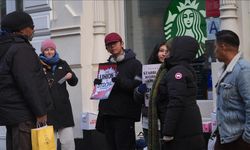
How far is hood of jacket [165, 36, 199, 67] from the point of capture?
512 centimetres

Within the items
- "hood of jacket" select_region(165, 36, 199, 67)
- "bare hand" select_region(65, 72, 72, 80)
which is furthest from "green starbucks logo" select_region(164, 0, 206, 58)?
"hood of jacket" select_region(165, 36, 199, 67)

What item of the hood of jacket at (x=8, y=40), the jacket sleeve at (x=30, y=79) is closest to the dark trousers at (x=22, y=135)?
the jacket sleeve at (x=30, y=79)

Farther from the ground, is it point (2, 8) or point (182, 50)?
point (2, 8)

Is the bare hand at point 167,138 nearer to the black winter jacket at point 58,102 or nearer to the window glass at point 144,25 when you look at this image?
the black winter jacket at point 58,102

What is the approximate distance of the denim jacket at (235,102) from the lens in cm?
436

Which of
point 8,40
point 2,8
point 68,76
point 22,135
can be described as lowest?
point 22,135

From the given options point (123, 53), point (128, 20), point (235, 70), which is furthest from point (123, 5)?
point (235, 70)

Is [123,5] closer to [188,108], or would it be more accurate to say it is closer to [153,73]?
[153,73]

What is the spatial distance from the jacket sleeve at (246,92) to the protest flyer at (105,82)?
2417 millimetres

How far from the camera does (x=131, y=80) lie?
649 centimetres

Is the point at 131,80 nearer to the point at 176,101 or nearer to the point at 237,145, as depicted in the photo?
the point at 176,101

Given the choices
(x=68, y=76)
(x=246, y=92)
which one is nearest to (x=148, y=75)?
(x=68, y=76)

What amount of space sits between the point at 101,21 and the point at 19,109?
4.39 metres

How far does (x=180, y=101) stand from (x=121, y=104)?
5.50 feet
